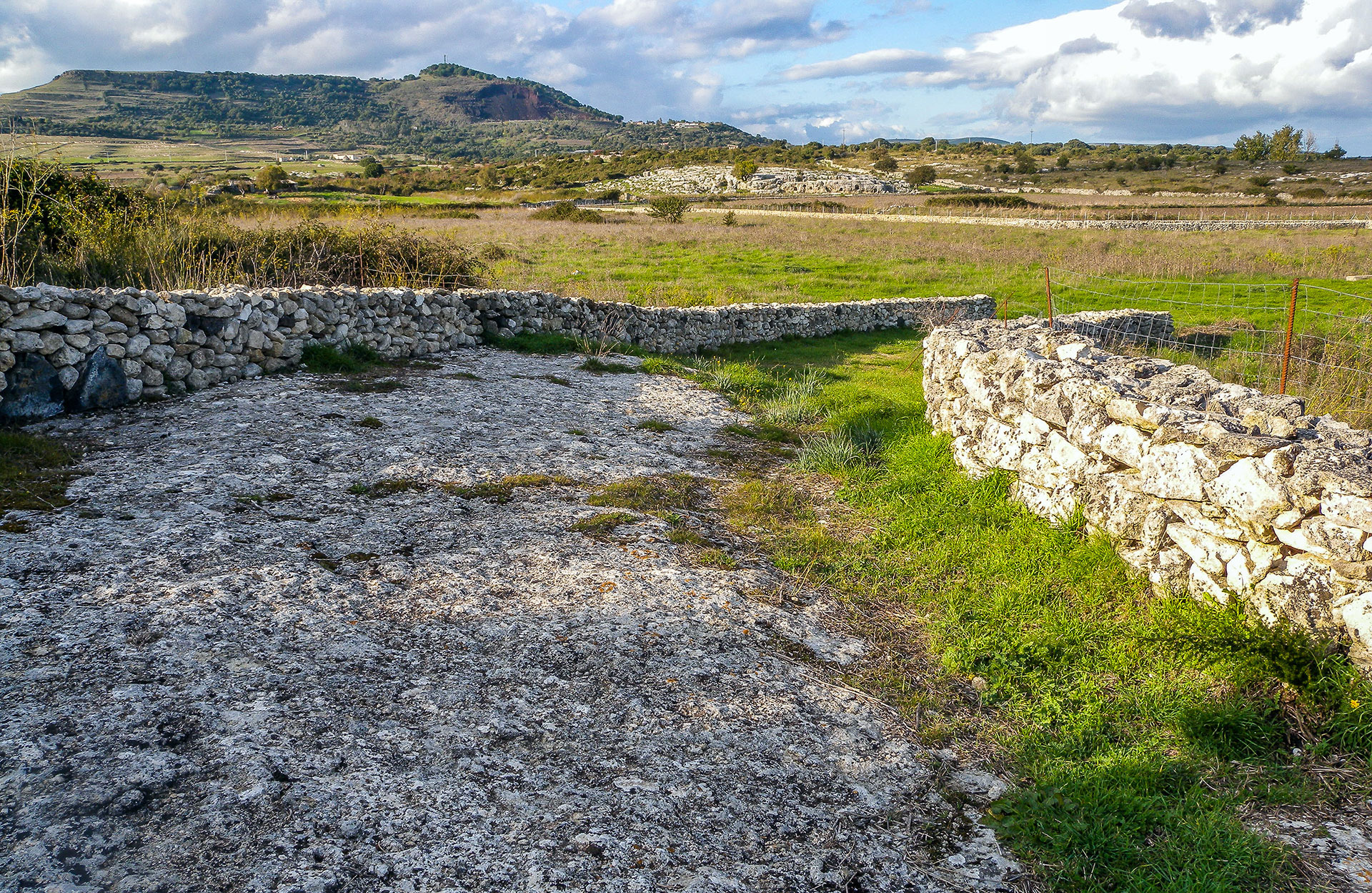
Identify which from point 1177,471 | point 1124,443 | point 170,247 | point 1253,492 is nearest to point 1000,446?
point 1124,443

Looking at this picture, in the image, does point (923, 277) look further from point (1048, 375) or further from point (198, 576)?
point (198, 576)

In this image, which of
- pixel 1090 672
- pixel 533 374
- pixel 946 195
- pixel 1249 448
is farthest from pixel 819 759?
pixel 946 195

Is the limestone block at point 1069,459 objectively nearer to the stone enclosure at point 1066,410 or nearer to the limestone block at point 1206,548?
the stone enclosure at point 1066,410

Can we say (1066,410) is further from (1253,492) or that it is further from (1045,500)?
(1253,492)

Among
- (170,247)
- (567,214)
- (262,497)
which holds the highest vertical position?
(567,214)

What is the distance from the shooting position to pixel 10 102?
98.4 metres

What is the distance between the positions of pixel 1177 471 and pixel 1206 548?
0.52 m

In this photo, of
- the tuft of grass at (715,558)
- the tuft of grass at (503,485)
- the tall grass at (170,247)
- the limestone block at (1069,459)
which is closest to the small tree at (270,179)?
the tall grass at (170,247)

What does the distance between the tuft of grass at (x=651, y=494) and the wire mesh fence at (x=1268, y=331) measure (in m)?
5.49

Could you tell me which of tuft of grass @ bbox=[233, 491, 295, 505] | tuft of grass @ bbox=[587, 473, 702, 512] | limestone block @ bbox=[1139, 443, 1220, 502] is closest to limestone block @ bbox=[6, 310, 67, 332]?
tuft of grass @ bbox=[233, 491, 295, 505]

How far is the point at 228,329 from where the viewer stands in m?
9.19

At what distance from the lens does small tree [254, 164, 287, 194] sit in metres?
44.6

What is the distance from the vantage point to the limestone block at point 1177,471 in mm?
4746

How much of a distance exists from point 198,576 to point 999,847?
15.5 feet
